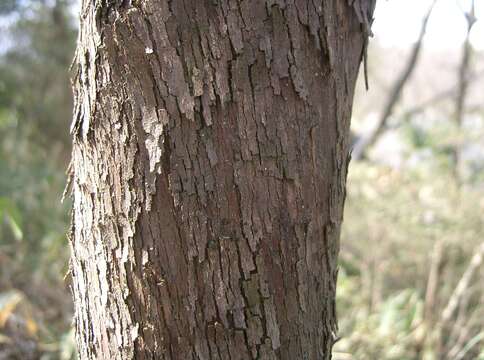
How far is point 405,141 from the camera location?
16.9 ft

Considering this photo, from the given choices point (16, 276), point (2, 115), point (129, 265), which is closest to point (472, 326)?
point (129, 265)

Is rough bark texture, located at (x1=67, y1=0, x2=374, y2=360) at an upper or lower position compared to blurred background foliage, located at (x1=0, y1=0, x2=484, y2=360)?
lower

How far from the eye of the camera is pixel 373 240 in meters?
3.76

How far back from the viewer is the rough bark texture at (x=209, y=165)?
81cm

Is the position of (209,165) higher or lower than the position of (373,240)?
lower

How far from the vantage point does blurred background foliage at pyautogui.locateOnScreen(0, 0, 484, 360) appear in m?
2.49

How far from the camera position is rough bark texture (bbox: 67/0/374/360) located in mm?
814

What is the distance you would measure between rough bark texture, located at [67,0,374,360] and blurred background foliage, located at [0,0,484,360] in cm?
67

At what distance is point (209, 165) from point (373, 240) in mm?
3174

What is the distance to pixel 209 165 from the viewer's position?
2.72 ft

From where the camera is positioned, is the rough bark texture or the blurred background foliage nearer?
the rough bark texture

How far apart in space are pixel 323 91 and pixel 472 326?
214cm

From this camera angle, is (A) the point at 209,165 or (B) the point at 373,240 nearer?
(A) the point at 209,165

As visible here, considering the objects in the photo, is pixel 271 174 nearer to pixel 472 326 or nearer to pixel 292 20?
pixel 292 20
